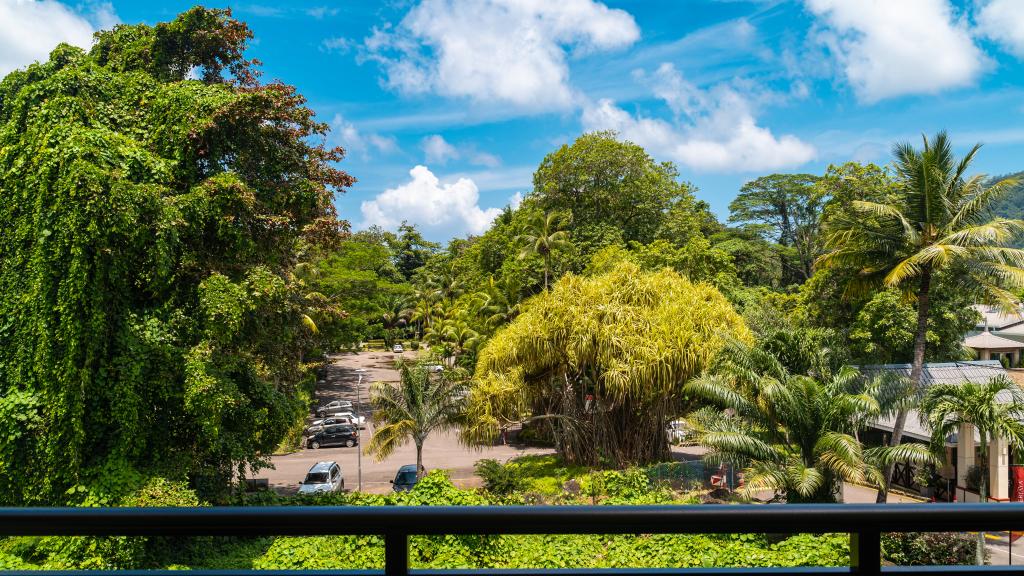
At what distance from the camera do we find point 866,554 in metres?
1.32

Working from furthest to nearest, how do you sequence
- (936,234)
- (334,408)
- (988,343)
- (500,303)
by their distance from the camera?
(500,303)
(334,408)
(988,343)
(936,234)

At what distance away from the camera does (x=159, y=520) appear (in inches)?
48.4

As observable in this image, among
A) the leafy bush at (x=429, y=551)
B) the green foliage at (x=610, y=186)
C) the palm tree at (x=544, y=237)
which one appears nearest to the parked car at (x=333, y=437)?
the palm tree at (x=544, y=237)

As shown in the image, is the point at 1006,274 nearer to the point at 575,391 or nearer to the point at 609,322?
the point at 609,322

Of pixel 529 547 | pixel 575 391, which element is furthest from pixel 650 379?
pixel 529 547

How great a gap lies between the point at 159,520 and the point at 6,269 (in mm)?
13298

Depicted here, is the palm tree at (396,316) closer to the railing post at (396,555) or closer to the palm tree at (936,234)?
the palm tree at (936,234)

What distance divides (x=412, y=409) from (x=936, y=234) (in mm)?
13622

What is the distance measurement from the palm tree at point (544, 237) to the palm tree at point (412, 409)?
36.7 ft

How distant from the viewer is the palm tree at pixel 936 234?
14.1 metres

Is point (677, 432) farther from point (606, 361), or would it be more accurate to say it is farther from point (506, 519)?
point (506, 519)

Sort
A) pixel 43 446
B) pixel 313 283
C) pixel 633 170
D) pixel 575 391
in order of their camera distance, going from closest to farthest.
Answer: pixel 43 446 → pixel 575 391 → pixel 313 283 → pixel 633 170

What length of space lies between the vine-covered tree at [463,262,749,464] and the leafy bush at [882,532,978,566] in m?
6.29

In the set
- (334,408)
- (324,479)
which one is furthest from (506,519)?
(334,408)
